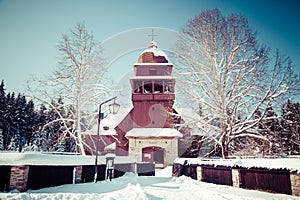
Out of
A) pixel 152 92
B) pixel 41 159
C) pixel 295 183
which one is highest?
pixel 152 92

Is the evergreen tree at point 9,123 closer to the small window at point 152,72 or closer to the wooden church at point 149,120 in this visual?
the wooden church at point 149,120

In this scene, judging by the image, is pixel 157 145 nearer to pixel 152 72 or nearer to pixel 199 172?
pixel 152 72

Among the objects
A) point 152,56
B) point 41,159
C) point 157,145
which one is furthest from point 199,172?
point 152,56

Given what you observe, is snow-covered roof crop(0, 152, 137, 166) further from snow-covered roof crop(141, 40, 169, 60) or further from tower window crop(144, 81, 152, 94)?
snow-covered roof crop(141, 40, 169, 60)

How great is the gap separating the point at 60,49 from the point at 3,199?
39.5ft

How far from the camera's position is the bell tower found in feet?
79.8

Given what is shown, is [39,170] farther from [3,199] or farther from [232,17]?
[232,17]

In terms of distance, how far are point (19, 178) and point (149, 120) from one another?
1826cm

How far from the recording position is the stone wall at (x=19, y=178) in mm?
6477

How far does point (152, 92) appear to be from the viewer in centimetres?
2469

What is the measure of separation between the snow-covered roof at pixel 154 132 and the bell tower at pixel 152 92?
68 cm

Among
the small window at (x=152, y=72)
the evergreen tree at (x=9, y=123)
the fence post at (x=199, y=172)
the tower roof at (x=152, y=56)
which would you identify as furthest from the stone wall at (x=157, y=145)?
the evergreen tree at (x=9, y=123)

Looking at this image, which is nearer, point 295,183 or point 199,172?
point 295,183

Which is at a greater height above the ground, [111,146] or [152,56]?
[152,56]
